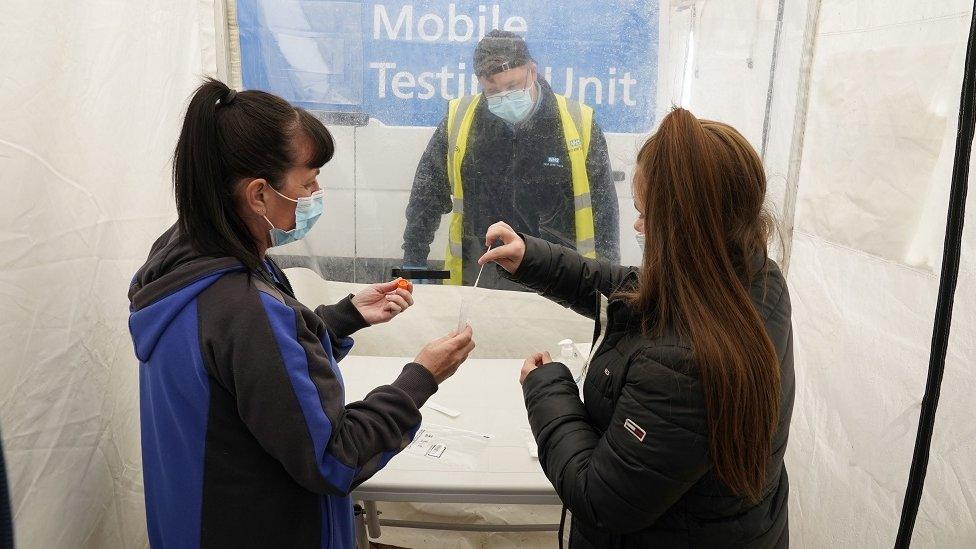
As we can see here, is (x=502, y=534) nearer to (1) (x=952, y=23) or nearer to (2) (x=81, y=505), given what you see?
(2) (x=81, y=505)

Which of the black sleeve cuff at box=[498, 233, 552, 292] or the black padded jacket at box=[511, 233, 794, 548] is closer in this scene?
the black padded jacket at box=[511, 233, 794, 548]

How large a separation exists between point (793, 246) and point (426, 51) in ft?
3.60

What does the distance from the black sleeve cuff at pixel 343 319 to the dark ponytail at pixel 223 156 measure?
0.41m

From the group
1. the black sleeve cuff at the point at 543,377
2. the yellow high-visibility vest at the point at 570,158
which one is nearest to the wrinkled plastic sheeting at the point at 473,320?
the yellow high-visibility vest at the point at 570,158

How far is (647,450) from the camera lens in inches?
32.8

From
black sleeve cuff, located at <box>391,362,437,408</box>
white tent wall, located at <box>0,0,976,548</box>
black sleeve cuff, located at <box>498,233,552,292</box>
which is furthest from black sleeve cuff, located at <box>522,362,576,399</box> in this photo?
white tent wall, located at <box>0,0,976,548</box>

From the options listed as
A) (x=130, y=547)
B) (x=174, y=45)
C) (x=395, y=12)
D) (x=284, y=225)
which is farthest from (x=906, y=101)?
(x=130, y=547)

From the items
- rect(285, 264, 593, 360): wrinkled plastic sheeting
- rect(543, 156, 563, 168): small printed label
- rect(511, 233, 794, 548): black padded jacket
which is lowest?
rect(285, 264, 593, 360): wrinkled plastic sheeting

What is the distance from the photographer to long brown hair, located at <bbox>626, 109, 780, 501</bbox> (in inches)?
32.5

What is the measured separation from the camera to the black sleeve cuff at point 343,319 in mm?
1333

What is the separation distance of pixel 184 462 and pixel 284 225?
0.36m

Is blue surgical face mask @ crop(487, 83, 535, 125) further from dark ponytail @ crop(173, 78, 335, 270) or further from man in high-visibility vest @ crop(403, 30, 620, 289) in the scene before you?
dark ponytail @ crop(173, 78, 335, 270)

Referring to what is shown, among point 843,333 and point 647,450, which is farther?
point 843,333

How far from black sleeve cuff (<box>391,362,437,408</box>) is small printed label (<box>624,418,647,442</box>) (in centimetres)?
32
